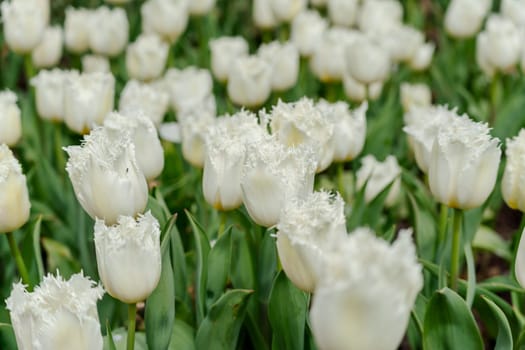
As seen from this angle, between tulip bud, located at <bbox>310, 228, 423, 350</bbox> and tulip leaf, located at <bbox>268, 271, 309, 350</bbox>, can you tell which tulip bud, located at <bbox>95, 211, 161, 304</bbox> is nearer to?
tulip leaf, located at <bbox>268, 271, 309, 350</bbox>

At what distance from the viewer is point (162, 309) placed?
59.9 inches

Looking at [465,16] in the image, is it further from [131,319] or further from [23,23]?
[131,319]

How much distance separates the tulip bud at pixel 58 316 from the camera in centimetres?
119

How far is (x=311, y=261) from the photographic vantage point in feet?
3.91

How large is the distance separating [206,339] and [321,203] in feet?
1.66

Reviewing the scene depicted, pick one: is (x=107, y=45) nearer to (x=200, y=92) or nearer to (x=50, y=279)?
(x=200, y=92)

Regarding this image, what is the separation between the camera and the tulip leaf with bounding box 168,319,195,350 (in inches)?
65.7

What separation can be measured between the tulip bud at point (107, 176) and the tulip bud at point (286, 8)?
186 cm

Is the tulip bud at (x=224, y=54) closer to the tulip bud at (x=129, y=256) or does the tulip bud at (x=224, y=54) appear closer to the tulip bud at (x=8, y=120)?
the tulip bud at (x=8, y=120)

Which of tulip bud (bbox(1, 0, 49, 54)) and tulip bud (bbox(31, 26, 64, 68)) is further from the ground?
tulip bud (bbox(1, 0, 49, 54))

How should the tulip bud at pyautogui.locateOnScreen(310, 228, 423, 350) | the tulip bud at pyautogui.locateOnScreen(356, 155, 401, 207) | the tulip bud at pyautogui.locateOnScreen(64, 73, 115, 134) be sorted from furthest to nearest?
the tulip bud at pyautogui.locateOnScreen(356, 155, 401, 207) < the tulip bud at pyautogui.locateOnScreen(64, 73, 115, 134) < the tulip bud at pyautogui.locateOnScreen(310, 228, 423, 350)

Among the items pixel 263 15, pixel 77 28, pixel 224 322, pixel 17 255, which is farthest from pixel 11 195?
pixel 263 15

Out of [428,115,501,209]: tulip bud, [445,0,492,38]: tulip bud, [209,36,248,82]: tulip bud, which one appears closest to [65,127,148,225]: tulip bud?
[428,115,501,209]: tulip bud

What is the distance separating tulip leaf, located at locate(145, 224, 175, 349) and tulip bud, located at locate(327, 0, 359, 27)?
87.7 inches
